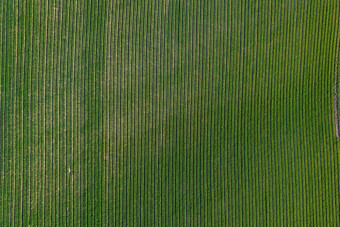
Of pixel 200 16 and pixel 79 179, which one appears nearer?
pixel 79 179

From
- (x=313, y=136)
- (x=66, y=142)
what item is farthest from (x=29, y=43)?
(x=313, y=136)

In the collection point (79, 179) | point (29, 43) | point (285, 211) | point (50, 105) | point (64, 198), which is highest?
point (29, 43)

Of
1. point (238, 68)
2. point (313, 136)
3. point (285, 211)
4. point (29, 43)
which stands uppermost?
point (29, 43)

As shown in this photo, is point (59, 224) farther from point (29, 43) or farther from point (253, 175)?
point (253, 175)

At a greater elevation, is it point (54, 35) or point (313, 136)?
point (54, 35)

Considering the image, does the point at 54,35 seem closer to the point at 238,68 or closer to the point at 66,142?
Result: the point at 66,142

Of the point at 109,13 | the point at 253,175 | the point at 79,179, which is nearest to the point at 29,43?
the point at 109,13
